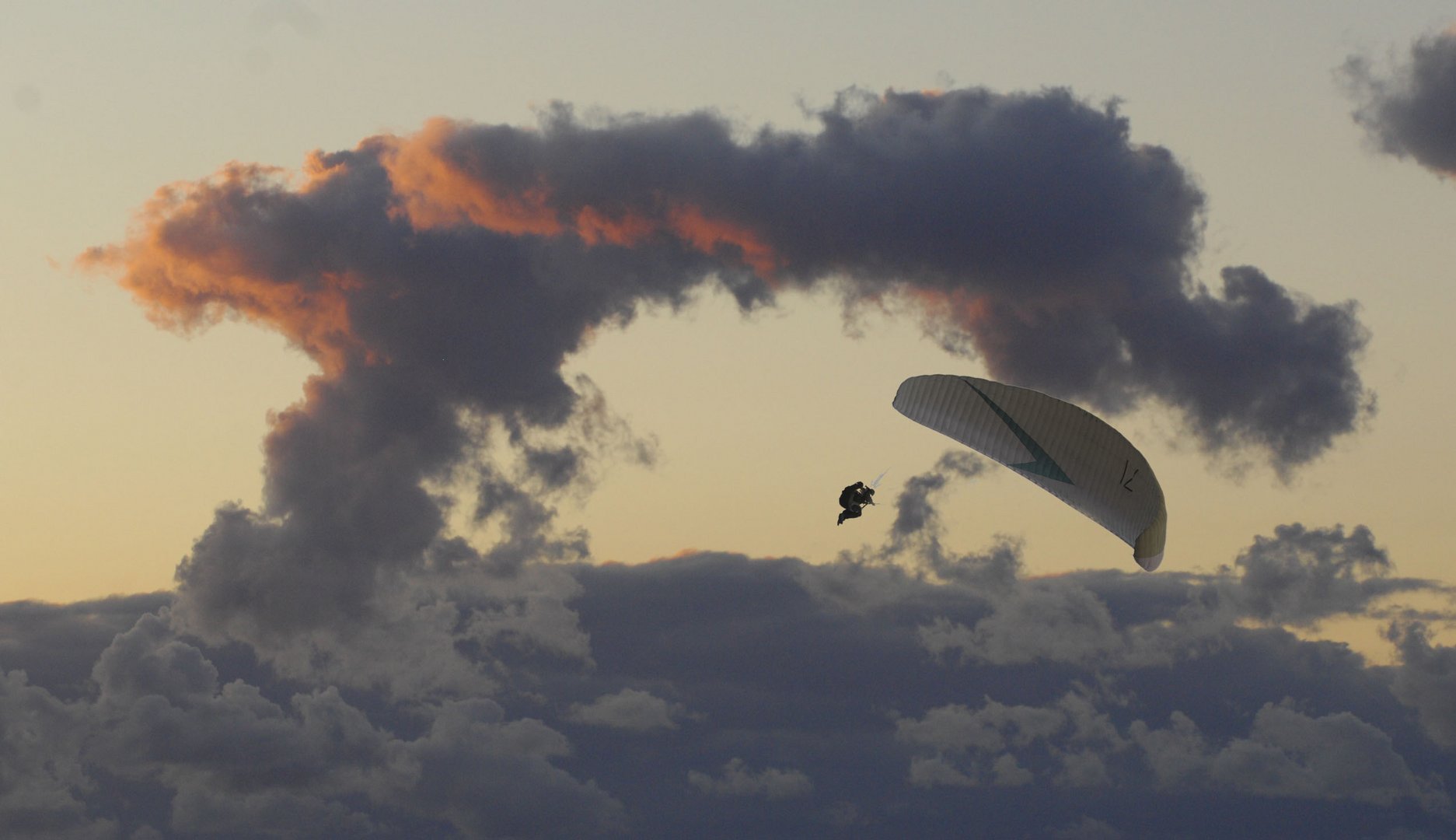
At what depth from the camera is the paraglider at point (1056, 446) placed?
381ft

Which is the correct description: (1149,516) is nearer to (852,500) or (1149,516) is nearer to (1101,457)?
(1101,457)

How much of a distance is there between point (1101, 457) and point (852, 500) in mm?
12718

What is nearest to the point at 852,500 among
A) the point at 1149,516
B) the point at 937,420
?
the point at 937,420

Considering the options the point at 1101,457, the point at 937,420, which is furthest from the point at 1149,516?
the point at 937,420

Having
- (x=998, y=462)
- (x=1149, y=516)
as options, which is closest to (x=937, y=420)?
(x=998, y=462)

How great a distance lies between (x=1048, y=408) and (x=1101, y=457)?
3.36m

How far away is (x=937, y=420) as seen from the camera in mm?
118688

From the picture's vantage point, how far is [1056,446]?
387ft

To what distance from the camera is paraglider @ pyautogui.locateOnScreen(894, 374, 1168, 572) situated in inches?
A: 4569

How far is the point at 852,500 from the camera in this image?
12175 cm

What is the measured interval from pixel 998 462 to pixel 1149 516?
7564mm

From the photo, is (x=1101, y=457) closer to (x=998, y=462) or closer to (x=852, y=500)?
(x=998, y=462)

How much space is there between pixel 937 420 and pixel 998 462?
11.6ft
